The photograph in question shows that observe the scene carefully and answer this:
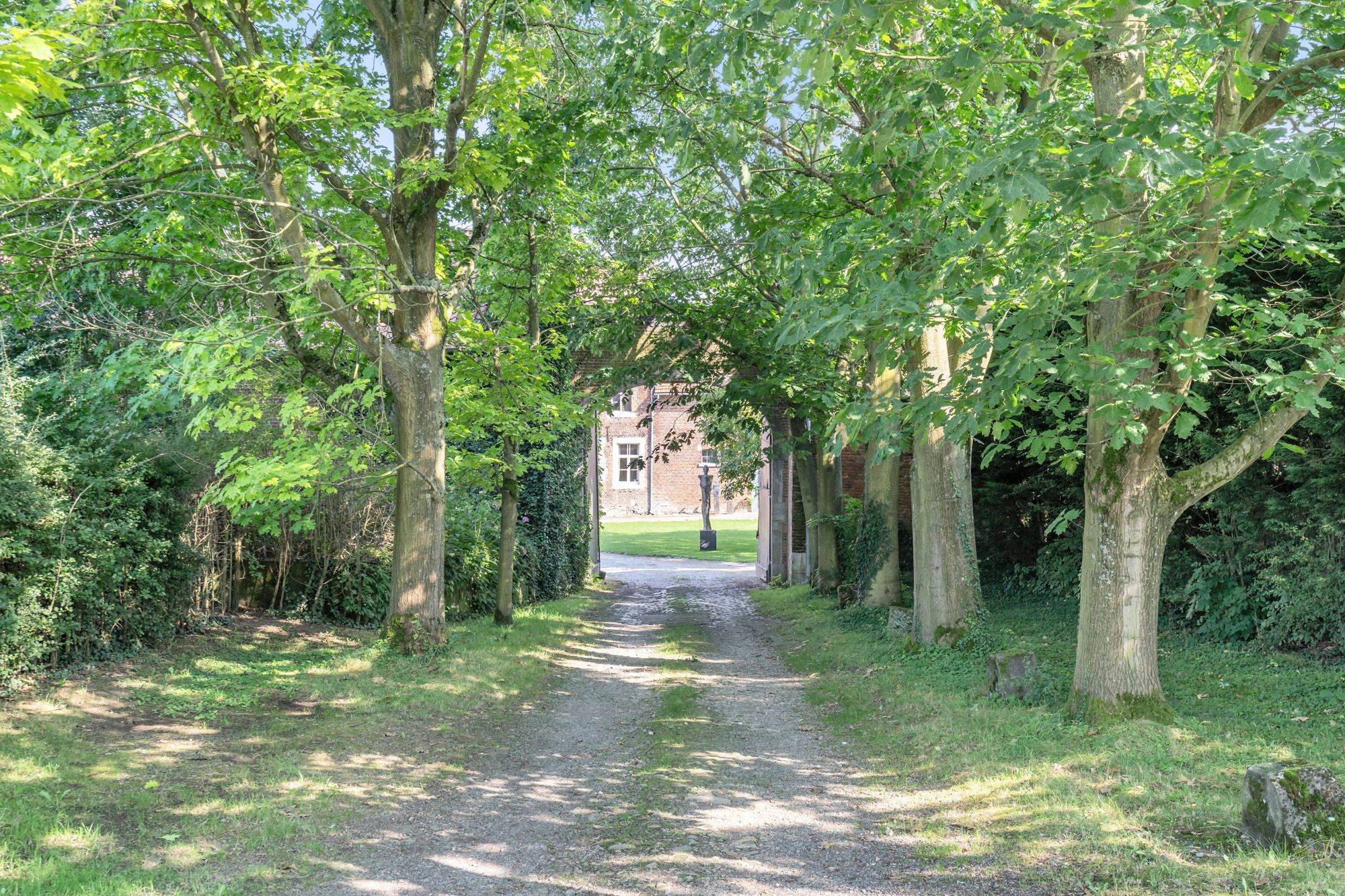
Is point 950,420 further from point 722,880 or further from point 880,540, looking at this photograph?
point 880,540

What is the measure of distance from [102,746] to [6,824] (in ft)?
5.88

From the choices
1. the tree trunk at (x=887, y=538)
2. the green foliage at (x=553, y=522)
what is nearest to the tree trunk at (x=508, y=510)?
the green foliage at (x=553, y=522)

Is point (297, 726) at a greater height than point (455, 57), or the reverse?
point (455, 57)

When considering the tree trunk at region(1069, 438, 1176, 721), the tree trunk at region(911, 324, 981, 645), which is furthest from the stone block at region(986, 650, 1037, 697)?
the tree trunk at region(911, 324, 981, 645)

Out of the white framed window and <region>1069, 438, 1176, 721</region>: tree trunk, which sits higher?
the white framed window

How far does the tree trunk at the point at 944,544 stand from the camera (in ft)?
35.1

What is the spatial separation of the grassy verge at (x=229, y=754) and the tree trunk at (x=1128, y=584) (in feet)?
16.3

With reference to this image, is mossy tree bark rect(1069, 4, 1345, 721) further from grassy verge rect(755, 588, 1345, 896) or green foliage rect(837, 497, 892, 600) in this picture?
green foliage rect(837, 497, 892, 600)

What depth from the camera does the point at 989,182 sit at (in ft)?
18.0

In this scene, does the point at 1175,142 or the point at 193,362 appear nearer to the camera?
the point at 1175,142

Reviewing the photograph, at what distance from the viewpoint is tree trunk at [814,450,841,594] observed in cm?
1731

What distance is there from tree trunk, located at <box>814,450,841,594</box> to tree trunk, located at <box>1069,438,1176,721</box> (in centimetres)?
987

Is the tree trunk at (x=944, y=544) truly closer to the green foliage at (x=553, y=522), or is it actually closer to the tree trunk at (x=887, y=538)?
the tree trunk at (x=887, y=538)

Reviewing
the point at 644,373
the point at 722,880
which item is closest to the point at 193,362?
the point at 722,880
